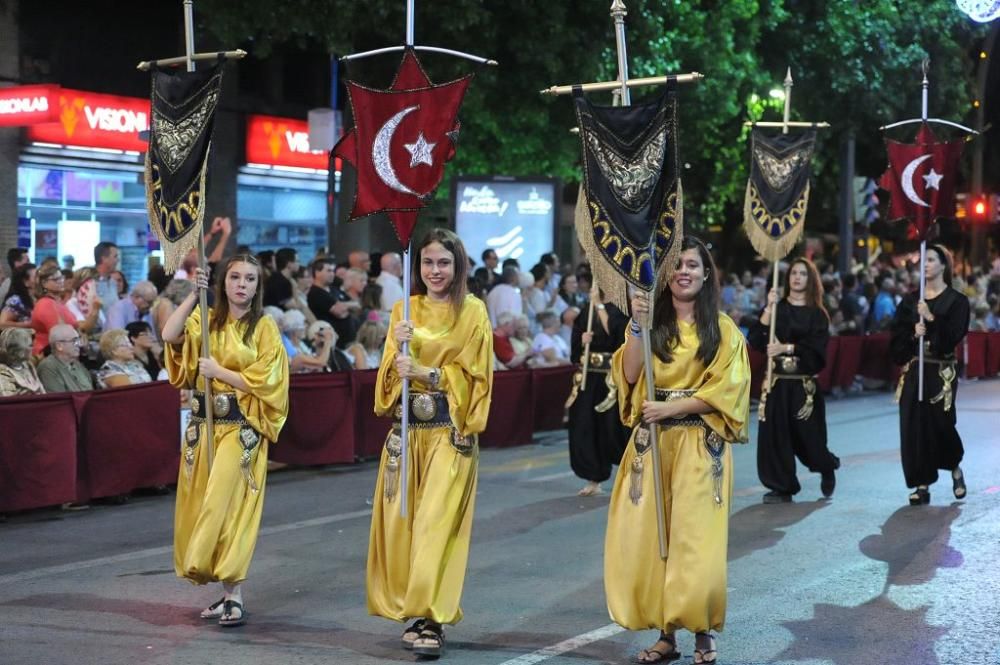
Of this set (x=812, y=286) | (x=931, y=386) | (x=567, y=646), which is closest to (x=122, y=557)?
(x=567, y=646)

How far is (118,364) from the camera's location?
12.6 meters

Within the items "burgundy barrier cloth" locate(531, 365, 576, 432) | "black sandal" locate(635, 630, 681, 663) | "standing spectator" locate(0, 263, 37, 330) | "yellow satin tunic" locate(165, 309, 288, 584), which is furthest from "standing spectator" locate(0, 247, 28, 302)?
"black sandal" locate(635, 630, 681, 663)

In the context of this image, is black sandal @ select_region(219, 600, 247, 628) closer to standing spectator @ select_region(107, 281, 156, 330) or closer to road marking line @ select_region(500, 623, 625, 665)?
road marking line @ select_region(500, 623, 625, 665)

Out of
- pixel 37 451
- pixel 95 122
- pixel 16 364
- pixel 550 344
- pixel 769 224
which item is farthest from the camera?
pixel 95 122

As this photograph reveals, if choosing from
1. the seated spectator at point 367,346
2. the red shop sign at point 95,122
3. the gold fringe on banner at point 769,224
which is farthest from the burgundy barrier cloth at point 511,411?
the red shop sign at point 95,122

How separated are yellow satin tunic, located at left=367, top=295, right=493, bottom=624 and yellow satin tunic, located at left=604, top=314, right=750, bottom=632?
2.39 ft

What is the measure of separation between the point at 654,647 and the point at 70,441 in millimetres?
6114

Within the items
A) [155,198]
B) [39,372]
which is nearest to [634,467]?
[155,198]

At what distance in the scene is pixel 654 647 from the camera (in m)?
7.05

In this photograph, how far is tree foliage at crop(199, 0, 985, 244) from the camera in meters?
19.8

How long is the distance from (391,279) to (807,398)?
20.3 ft

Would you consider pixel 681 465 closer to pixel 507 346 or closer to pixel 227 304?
pixel 227 304

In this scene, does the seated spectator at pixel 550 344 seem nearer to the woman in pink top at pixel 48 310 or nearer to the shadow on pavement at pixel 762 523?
the shadow on pavement at pixel 762 523

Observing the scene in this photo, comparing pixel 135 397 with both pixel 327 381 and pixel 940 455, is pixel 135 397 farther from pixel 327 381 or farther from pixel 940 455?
pixel 940 455
